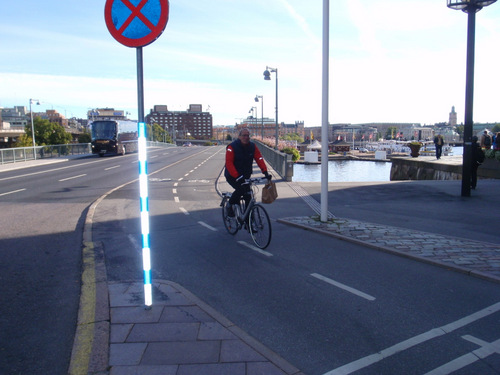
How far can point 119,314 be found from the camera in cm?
419

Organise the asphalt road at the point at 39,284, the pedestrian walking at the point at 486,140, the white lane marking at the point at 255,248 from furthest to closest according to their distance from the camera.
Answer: the pedestrian walking at the point at 486,140, the white lane marking at the point at 255,248, the asphalt road at the point at 39,284

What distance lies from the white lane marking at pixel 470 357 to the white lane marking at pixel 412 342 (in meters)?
0.25

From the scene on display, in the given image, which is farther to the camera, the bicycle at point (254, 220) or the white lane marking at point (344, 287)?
the bicycle at point (254, 220)

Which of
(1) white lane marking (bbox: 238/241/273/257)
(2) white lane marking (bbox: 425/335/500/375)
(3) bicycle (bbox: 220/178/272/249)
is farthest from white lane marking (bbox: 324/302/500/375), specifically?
(3) bicycle (bbox: 220/178/272/249)

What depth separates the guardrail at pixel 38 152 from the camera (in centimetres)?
3035

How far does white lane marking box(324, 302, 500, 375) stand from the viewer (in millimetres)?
3295

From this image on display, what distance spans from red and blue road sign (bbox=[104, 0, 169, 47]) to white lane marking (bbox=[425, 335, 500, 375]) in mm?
3841

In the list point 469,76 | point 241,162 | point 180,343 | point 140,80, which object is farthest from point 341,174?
point 180,343

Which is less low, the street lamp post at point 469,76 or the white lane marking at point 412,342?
the street lamp post at point 469,76

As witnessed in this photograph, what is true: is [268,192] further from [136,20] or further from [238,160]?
[136,20]

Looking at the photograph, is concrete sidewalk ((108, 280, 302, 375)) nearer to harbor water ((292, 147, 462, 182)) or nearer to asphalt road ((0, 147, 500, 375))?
asphalt road ((0, 147, 500, 375))

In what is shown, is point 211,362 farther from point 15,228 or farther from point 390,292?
point 15,228

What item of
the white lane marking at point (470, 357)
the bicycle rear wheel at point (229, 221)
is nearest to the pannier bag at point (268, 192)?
the bicycle rear wheel at point (229, 221)

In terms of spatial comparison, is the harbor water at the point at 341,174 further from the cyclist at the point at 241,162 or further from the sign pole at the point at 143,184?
the sign pole at the point at 143,184
